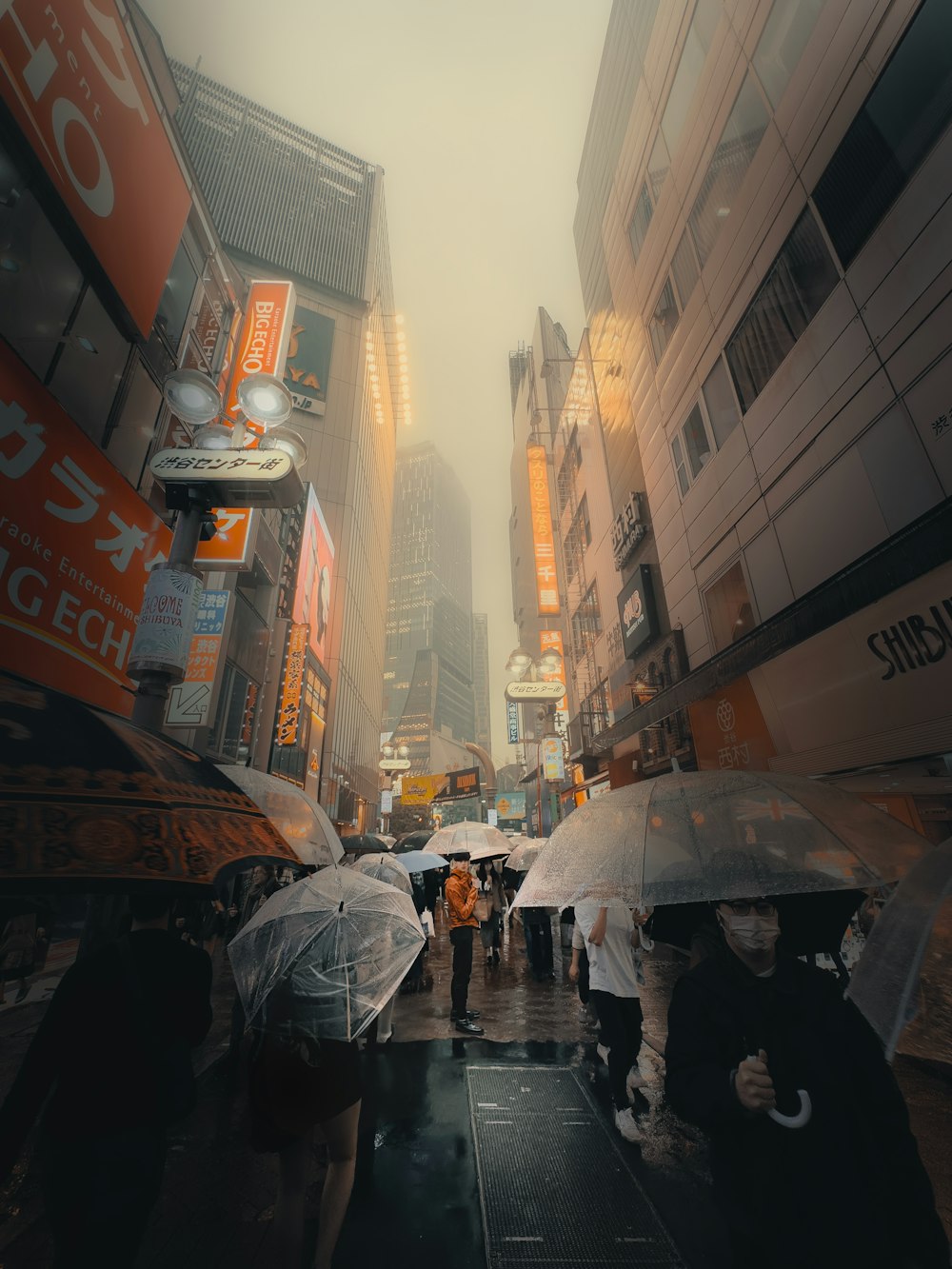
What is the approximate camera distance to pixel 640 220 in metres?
16.1

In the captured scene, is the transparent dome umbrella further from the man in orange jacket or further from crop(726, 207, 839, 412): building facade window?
crop(726, 207, 839, 412): building facade window

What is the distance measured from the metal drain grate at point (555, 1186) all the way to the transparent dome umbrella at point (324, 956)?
1.70 meters

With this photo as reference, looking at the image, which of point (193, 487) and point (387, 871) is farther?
point (387, 871)

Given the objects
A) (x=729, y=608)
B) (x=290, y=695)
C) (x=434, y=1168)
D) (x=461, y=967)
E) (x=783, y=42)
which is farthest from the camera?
(x=290, y=695)

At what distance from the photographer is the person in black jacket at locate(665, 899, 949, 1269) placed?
195cm

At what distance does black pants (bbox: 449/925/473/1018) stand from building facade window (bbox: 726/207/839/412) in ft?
36.8

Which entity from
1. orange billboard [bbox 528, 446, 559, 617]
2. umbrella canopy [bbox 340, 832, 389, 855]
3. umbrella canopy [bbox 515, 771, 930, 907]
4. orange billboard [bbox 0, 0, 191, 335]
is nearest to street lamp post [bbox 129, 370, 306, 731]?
orange billboard [bbox 0, 0, 191, 335]

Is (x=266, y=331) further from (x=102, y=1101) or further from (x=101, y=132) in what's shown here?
(x=102, y=1101)

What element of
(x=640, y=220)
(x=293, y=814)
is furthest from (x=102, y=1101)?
(x=640, y=220)

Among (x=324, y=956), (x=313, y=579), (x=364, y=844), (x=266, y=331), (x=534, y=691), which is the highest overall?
(x=266, y=331)

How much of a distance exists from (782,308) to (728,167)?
4.33 m

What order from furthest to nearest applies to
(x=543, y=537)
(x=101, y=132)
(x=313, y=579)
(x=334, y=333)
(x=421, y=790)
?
(x=421, y=790)
(x=334, y=333)
(x=543, y=537)
(x=313, y=579)
(x=101, y=132)

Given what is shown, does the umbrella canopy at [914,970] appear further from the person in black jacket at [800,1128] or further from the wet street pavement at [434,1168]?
the wet street pavement at [434,1168]

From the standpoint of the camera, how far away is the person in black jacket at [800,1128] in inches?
76.9
